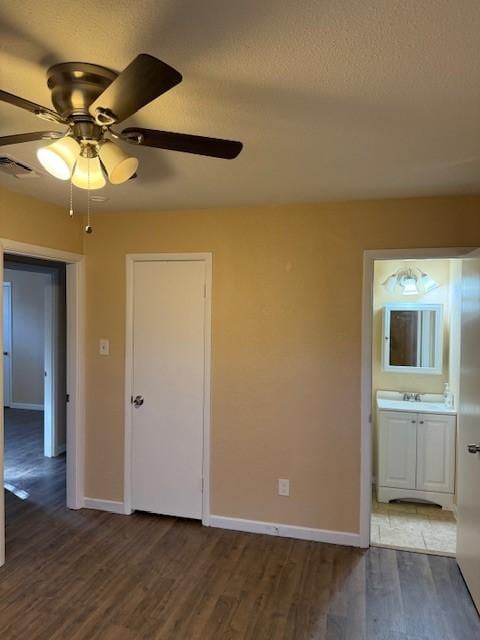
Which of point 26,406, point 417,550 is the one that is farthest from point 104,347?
point 26,406

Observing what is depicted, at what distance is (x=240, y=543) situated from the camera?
313cm

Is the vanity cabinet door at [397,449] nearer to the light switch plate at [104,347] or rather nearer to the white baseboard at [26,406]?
the light switch plate at [104,347]

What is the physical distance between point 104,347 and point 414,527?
2819 mm

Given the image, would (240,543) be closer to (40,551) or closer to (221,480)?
(221,480)

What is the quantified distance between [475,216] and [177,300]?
2.14m

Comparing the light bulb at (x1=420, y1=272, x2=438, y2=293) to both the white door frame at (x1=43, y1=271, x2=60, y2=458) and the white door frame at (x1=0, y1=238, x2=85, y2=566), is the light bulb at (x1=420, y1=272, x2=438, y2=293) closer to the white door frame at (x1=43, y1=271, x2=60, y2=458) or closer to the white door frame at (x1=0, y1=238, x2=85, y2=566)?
the white door frame at (x1=0, y1=238, x2=85, y2=566)

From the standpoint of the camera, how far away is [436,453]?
3.76 m

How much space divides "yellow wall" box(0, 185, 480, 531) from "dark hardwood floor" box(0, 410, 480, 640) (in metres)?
0.35

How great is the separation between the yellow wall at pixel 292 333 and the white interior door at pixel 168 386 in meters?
0.14

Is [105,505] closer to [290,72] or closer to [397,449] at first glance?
[397,449]

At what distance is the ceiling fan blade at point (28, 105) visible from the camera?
118 centimetres

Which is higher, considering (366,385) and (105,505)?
(366,385)

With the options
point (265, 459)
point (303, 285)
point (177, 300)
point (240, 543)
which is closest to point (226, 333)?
point (177, 300)

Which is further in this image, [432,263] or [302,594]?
[432,263]
